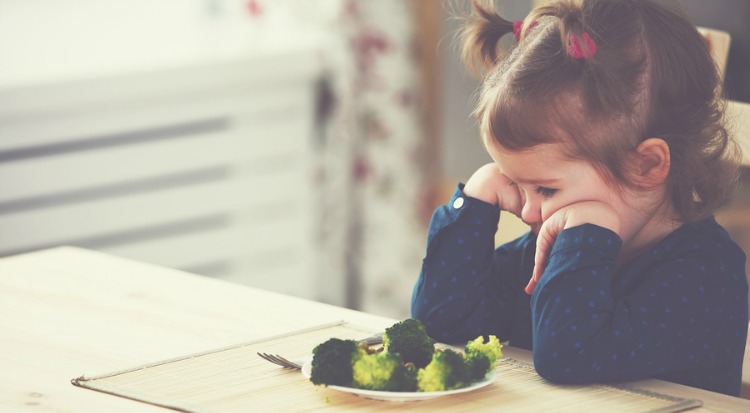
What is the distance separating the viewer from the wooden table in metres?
1.04

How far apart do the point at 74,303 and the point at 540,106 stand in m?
0.60

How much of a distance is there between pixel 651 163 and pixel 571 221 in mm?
103

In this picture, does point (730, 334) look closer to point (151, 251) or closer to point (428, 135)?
point (151, 251)

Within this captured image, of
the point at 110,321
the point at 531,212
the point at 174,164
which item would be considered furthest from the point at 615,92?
the point at 174,164

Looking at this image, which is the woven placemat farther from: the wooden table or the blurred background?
the blurred background

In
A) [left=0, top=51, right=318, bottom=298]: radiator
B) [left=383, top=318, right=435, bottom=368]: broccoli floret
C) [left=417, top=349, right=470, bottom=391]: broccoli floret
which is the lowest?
[left=417, top=349, right=470, bottom=391]: broccoli floret

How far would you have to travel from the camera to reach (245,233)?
324cm

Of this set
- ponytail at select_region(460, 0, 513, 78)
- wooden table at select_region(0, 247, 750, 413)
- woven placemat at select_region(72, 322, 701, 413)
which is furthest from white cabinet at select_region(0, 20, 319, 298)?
woven placemat at select_region(72, 322, 701, 413)

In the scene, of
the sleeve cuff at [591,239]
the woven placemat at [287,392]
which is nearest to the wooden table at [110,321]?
the woven placemat at [287,392]

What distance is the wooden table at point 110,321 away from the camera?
1.04 metres

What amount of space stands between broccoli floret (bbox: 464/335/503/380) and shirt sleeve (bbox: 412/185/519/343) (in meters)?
0.22

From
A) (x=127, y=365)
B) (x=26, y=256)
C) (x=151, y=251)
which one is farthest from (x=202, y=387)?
(x=151, y=251)

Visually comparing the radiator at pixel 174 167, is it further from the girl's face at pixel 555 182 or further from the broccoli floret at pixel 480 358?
the broccoli floret at pixel 480 358

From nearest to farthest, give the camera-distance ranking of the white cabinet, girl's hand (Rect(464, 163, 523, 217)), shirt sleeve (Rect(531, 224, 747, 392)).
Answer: shirt sleeve (Rect(531, 224, 747, 392)) → girl's hand (Rect(464, 163, 523, 217)) → the white cabinet
